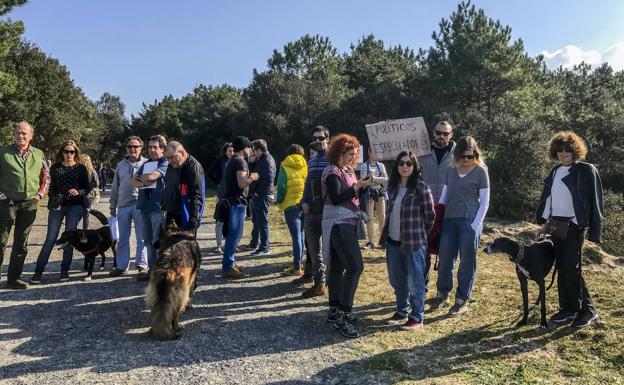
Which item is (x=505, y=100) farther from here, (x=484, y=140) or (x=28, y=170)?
(x=28, y=170)

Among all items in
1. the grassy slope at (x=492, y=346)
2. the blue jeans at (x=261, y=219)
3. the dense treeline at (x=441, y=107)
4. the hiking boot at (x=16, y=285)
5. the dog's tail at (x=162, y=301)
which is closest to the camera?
the grassy slope at (x=492, y=346)

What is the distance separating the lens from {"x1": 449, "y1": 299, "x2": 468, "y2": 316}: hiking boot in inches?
201

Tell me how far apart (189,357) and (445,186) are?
3.26m

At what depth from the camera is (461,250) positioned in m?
5.02

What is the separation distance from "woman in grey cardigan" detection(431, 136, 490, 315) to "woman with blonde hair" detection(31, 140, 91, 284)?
5.06 m

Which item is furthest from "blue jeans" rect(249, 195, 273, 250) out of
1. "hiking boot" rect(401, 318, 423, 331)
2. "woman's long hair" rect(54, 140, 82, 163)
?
"hiking boot" rect(401, 318, 423, 331)

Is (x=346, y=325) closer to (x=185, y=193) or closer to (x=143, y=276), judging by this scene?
(x=185, y=193)

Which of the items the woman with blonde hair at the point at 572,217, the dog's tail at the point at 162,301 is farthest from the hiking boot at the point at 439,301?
the dog's tail at the point at 162,301

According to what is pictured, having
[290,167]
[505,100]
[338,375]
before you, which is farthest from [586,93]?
[338,375]

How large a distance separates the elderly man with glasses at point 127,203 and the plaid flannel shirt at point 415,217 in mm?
4028

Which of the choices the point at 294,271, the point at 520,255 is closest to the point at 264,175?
the point at 294,271

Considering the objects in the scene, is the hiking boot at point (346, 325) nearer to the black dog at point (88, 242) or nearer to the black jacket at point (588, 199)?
the black jacket at point (588, 199)

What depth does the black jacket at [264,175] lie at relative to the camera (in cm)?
743

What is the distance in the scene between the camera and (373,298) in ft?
18.9
